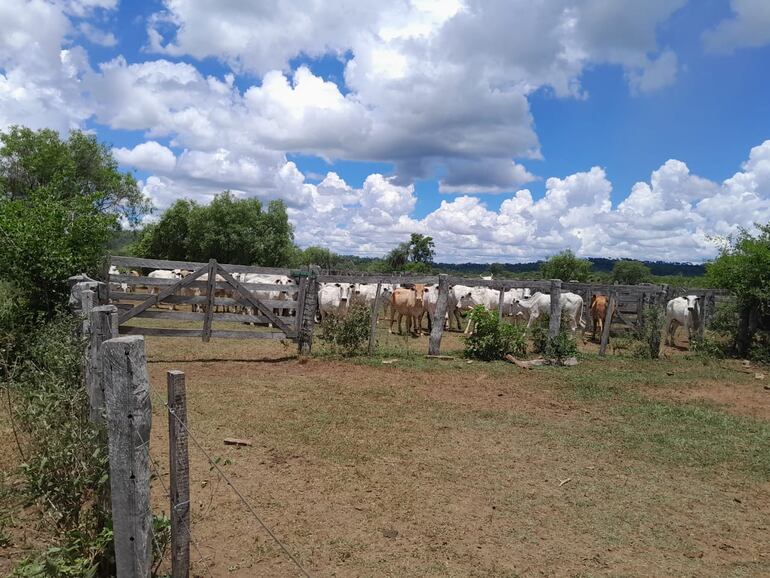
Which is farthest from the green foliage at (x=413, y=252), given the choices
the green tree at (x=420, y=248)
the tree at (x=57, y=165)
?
the tree at (x=57, y=165)

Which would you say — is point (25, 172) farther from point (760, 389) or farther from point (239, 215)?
point (760, 389)

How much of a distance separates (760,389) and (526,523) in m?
9.28

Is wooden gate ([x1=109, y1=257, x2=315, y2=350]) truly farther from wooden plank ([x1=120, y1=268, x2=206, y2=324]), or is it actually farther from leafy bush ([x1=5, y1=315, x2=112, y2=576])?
leafy bush ([x1=5, y1=315, x2=112, y2=576])

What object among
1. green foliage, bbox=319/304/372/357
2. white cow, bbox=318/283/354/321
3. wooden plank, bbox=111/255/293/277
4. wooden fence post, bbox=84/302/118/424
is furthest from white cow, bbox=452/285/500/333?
wooden fence post, bbox=84/302/118/424

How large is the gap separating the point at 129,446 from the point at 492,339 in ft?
36.7

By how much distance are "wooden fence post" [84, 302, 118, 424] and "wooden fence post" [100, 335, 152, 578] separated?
1219mm

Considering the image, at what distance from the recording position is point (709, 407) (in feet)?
31.7

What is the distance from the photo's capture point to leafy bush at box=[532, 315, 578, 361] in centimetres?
1355

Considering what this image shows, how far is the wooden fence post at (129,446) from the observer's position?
285 centimetres

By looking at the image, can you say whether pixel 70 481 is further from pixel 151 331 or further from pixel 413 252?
pixel 413 252

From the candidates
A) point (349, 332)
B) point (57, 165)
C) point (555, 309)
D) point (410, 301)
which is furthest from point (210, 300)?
point (57, 165)

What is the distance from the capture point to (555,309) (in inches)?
551

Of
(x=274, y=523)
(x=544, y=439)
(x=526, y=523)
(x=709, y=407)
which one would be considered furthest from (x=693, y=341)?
(x=274, y=523)

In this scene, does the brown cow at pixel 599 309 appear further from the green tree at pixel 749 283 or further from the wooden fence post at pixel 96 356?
the wooden fence post at pixel 96 356
